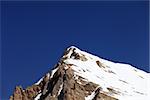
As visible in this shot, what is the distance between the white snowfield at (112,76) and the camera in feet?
401

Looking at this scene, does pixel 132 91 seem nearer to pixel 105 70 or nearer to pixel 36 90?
pixel 105 70

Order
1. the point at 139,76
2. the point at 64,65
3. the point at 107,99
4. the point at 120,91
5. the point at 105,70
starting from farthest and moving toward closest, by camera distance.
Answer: the point at 139,76 → the point at 105,70 → the point at 64,65 → the point at 120,91 → the point at 107,99

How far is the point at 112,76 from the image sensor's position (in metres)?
137

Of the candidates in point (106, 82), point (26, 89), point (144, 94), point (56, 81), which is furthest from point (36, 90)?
point (144, 94)

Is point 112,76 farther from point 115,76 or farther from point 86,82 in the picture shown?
point 86,82

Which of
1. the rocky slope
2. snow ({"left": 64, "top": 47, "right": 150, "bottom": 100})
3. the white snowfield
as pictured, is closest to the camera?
the rocky slope

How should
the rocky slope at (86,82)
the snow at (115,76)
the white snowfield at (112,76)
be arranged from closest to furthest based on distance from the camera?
the rocky slope at (86,82) < the white snowfield at (112,76) < the snow at (115,76)

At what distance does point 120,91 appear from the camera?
123625 mm

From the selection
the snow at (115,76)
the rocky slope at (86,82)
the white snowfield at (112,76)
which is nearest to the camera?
the rocky slope at (86,82)

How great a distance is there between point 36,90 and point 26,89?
3.02 metres

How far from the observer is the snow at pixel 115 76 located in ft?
408

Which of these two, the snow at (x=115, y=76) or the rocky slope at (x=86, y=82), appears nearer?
the rocky slope at (x=86, y=82)

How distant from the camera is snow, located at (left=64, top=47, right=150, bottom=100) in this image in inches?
4892

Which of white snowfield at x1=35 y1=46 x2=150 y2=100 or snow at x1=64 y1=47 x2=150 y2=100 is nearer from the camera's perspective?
white snowfield at x1=35 y1=46 x2=150 y2=100
